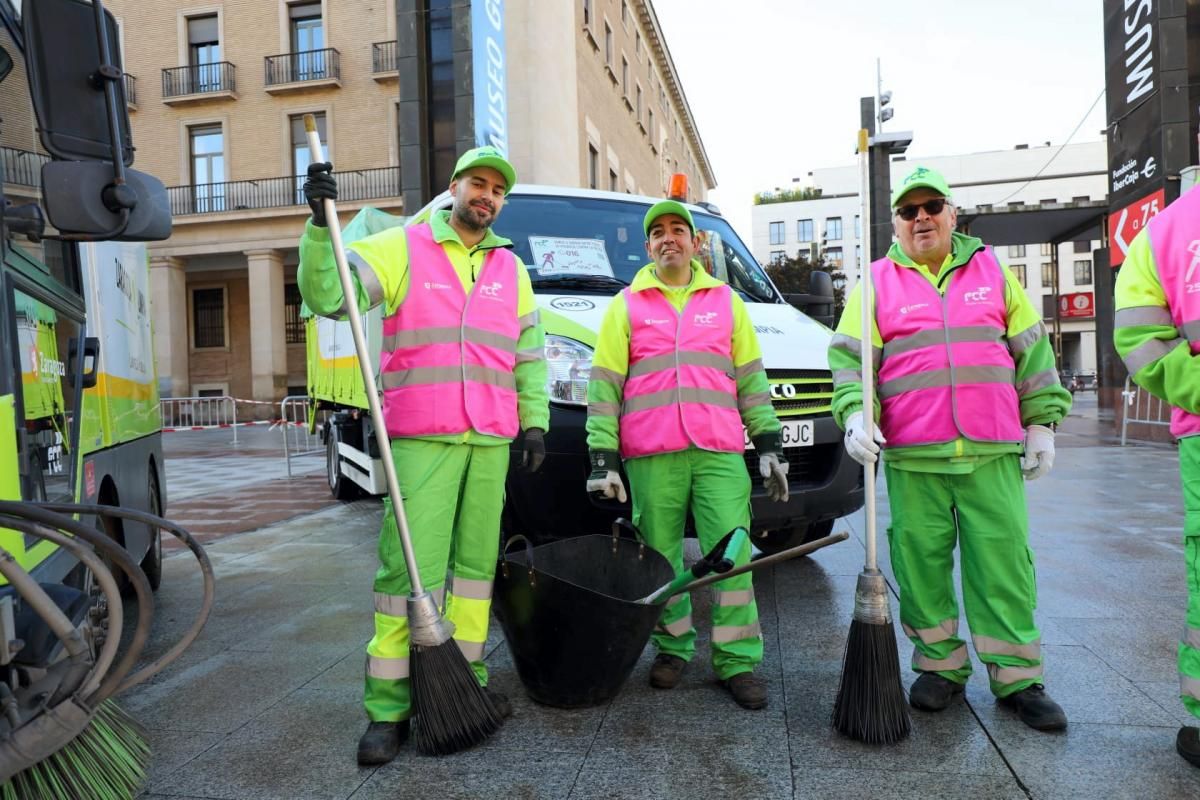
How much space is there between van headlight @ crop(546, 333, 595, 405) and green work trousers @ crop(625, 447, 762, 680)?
1.43ft

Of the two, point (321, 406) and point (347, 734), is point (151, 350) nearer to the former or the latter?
point (321, 406)

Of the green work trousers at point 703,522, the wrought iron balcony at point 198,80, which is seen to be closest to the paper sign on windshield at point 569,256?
the green work trousers at point 703,522

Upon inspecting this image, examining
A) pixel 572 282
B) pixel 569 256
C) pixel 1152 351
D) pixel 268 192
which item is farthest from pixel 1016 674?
pixel 268 192

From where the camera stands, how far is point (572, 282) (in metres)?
4.44

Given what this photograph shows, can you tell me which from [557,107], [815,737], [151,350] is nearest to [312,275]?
[815,737]

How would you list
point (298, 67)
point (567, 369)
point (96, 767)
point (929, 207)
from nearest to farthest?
point (96, 767), point (929, 207), point (567, 369), point (298, 67)

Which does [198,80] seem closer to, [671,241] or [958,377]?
[671,241]

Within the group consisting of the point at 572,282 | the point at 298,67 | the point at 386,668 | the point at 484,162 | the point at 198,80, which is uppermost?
the point at 298,67

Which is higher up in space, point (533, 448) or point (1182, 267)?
point (1182, 267)

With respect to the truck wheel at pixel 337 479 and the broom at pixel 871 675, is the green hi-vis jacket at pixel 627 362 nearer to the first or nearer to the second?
the broom at pixel 871 675

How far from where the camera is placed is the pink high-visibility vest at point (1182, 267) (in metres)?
2.56

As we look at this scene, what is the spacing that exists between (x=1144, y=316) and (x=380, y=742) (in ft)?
8.66

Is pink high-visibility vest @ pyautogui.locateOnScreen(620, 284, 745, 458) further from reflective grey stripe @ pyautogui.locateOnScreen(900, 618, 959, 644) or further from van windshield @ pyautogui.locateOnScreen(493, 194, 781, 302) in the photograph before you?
van windshield @ pyautogui.locateOnScreen(493, 194, 781, 302)

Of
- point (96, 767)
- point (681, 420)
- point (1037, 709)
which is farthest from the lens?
point (681, 420)
